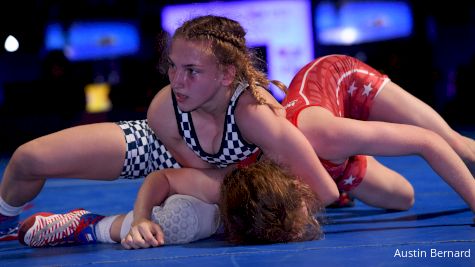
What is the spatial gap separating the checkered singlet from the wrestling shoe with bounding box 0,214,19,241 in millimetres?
688

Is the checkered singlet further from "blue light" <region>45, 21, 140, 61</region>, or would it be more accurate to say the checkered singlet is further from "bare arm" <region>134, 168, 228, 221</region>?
"blue light" <region>45, 21, 140, 61</region>

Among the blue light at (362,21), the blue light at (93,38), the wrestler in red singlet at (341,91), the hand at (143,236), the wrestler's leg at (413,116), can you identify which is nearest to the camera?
the hand at (143,236)

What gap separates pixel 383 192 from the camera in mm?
3225

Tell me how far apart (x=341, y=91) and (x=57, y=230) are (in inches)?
51.5

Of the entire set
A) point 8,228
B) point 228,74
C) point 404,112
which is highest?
point 228,74

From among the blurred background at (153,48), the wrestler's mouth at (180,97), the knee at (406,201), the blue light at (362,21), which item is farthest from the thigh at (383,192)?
the blue light at (362,21)

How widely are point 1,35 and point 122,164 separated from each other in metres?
8.31

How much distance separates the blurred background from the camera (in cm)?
788

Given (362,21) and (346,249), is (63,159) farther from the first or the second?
(362,21)

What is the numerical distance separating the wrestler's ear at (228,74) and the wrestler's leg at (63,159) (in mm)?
449

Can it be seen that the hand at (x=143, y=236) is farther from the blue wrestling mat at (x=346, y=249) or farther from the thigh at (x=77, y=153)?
the thigh at (x=77, y=153)

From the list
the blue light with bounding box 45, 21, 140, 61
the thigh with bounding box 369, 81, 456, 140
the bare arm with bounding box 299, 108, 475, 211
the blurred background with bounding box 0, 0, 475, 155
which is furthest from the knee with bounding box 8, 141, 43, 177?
the blue light with bounding box 45, 21, 140, 61

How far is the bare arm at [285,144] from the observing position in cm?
255

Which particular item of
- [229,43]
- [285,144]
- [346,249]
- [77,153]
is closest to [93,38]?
[77,153]
